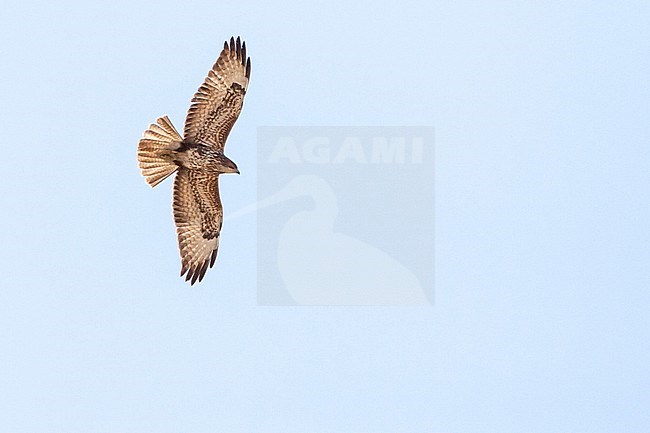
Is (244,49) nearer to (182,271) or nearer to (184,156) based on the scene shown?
(184,156)

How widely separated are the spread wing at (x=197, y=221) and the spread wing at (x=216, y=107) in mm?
491

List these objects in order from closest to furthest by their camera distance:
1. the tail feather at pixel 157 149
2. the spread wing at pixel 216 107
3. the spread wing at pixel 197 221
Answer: the tail feather at pixel 157 149
the spread wing at pixel 216 107
the spread wing at pixel 197 221

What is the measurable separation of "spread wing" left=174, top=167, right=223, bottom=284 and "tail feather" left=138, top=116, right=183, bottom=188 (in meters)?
0.41

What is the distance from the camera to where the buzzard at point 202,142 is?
1228 cm

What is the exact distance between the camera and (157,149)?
1229 centimetres

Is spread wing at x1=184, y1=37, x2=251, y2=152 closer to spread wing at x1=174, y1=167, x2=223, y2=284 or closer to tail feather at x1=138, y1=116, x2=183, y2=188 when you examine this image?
tail feather at x1=138, y1=116, x2=183, y2=188

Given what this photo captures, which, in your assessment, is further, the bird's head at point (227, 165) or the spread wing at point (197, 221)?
the spread wing at point (197, 221)

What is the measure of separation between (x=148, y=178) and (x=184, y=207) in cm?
89

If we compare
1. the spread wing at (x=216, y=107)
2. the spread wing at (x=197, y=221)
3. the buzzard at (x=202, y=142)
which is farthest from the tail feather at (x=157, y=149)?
the spread wing at (x=197, y=221)

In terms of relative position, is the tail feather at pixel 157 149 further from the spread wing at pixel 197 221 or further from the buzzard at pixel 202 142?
the spread wing at pixel 197 221

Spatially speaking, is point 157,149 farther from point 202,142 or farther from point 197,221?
point 197,221

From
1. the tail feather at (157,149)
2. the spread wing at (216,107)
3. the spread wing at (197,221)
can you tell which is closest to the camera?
the tail feather at (157,149)

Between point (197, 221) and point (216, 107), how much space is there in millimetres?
1405

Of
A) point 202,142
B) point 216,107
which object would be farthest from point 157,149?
point 216,107
